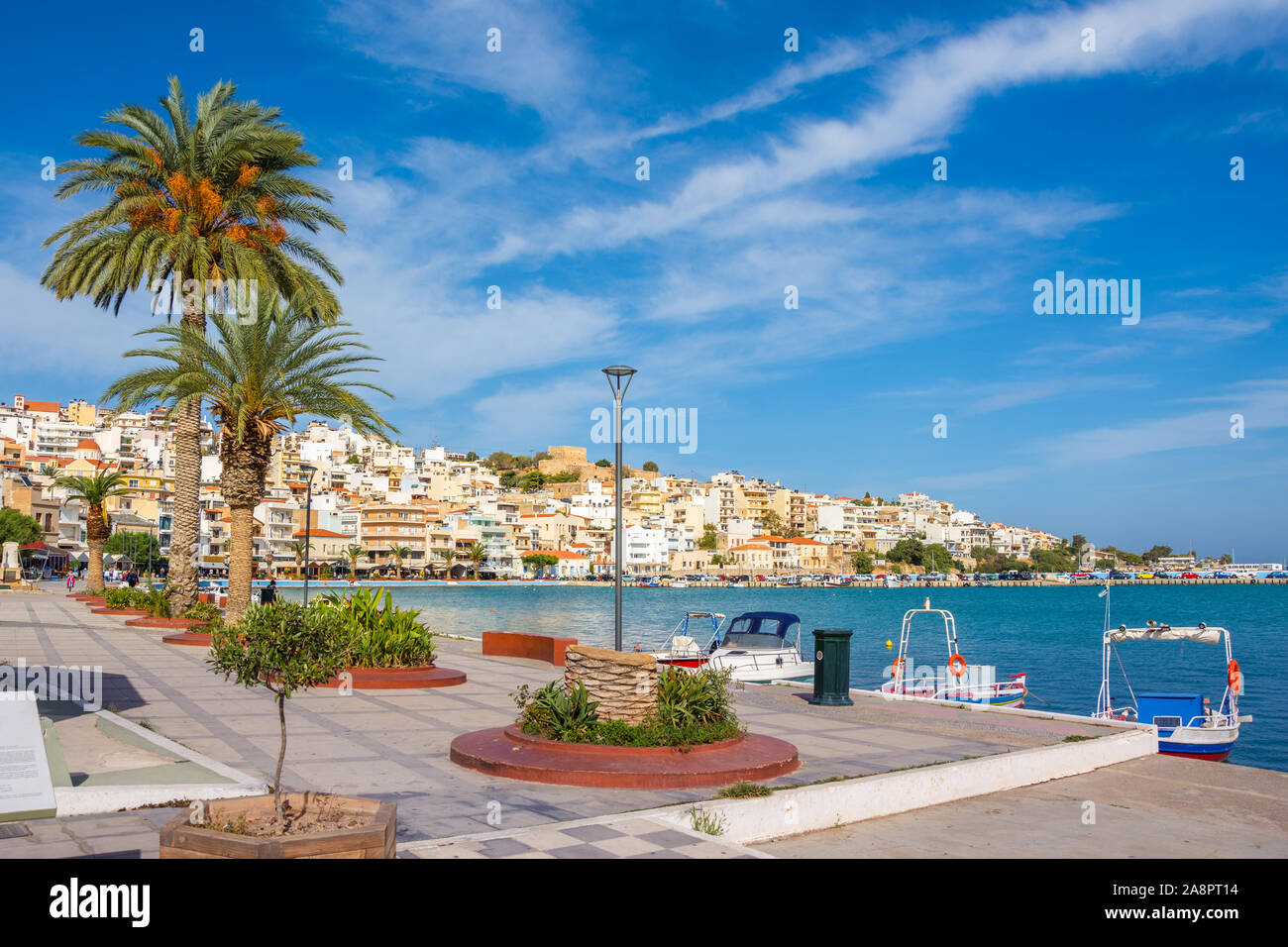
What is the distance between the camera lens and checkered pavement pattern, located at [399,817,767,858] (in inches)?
246

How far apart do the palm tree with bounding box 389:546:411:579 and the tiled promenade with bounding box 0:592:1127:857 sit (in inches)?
4703

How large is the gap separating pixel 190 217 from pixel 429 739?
1977 centimetres

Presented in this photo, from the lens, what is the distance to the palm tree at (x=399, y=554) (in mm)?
138625

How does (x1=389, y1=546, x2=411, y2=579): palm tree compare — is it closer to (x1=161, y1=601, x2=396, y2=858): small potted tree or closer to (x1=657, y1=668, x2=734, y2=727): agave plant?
(x1=657, y1=668, x2=734, y2=727): agave plant

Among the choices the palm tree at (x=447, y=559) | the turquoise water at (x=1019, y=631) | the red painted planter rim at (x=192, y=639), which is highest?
the red painted planter rim at (x=192, y=639)

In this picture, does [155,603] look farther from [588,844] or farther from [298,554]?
[298,554]

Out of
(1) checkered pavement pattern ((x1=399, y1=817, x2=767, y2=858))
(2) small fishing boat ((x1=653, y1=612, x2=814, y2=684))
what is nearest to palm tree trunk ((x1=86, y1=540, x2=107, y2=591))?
(2) small fishing boat ((x1=653, y1=612, x2=814, y2=684))

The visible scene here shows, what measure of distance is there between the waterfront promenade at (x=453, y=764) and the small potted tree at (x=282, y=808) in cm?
87

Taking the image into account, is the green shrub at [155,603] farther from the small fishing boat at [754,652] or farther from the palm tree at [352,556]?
the palm tree at [352,556]

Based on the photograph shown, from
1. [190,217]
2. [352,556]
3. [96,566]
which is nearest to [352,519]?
[352,556]

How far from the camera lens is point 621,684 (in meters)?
10.3

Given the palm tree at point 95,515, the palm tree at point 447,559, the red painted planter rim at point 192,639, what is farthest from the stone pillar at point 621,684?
the palm tree at point 447,559
